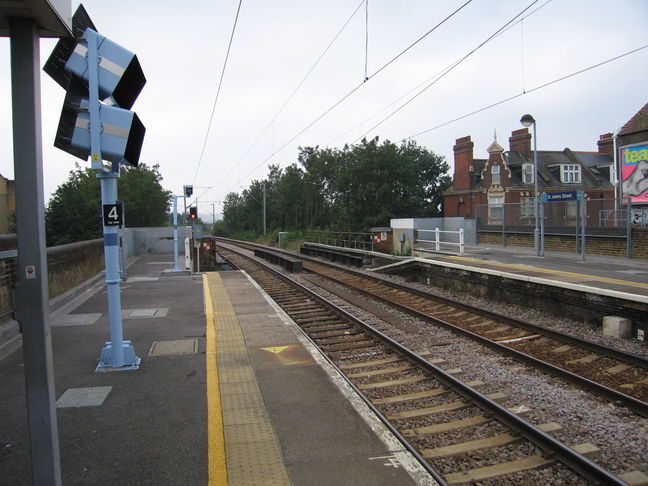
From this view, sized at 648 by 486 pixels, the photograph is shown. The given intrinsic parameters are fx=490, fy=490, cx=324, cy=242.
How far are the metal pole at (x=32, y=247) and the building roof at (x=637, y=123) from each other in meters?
Result: 26.5

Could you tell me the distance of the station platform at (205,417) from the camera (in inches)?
140

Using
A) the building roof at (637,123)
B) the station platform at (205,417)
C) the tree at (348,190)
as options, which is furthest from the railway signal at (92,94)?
the tree at (348,190)

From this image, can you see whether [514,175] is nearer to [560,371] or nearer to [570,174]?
[570,174]

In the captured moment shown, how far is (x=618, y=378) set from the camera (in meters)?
6.25

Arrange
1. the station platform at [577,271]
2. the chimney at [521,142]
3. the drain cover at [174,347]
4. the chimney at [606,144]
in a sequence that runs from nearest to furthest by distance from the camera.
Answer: the drain cover at [174,347], the station platform at [577,271], the chimney at [521,142], the chimney at [606,144]

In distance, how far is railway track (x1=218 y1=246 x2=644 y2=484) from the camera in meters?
3.81

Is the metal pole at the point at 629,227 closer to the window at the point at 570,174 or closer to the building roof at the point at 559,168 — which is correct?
the building roof at the point at 559,168

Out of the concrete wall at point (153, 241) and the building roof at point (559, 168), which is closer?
the concrete wall at point (153, 241)

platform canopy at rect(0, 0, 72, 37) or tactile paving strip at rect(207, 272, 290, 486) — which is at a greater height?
platform canopy at rect(0, 0, 72, 37)

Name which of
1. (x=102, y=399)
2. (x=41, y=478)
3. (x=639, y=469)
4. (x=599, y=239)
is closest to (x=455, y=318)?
(x=639, y=469)

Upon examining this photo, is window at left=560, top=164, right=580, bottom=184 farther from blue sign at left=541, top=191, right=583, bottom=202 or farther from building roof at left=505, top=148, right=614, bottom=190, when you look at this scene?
blue sign at left=541, top=191, right=583, bottom=202

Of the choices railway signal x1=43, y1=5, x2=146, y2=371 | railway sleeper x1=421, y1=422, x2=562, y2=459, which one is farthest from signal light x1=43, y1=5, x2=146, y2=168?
railway sleeper x1=421, y1=422, x2=562, y2=459

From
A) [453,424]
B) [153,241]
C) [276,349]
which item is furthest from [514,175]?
[453,424]

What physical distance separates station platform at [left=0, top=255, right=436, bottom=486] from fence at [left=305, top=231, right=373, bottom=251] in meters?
17.4
